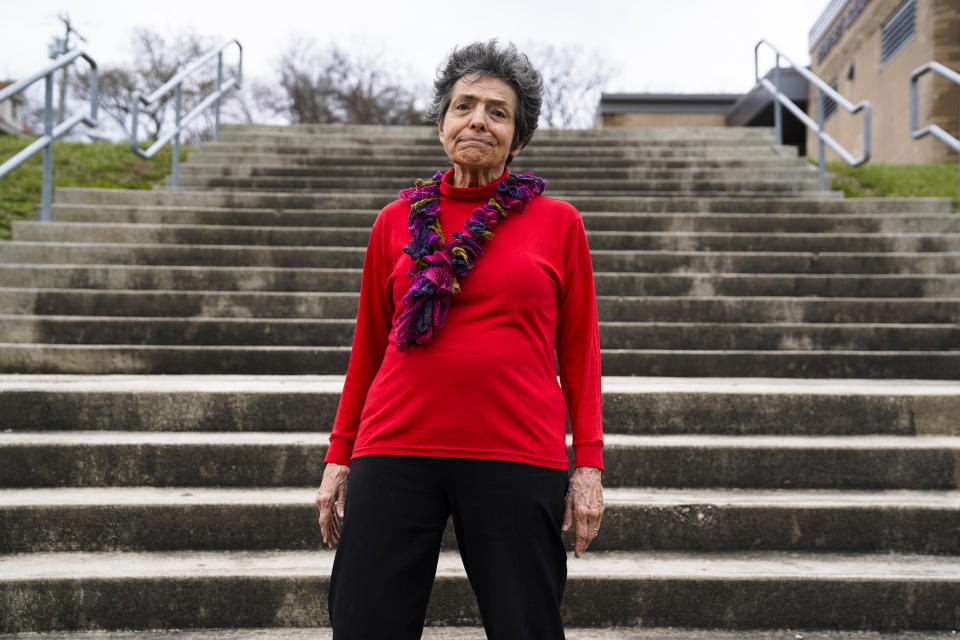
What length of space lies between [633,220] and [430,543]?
15.1ft

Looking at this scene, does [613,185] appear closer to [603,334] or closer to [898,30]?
[603,334]

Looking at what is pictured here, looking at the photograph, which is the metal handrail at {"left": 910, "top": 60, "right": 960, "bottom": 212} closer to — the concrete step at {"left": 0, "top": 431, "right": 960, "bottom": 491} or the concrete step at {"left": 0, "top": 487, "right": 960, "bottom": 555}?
the concrete step at {"left": 0, "top": 431, "right": 960, "bottom": 491}

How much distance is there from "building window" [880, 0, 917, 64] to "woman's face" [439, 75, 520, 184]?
15007mm

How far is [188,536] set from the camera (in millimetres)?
2855

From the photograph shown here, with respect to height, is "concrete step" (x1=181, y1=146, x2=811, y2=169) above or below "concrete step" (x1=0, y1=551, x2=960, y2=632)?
above

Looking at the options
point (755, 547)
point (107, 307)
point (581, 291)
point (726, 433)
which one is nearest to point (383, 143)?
point (107, 307)

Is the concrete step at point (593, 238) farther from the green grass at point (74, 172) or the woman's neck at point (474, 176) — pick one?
the woman's neck at point (474, 176)

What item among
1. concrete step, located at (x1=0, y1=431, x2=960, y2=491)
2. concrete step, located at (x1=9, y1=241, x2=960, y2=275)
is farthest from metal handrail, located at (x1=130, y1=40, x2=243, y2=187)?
concrete step, located at (x1=0, y1=431, x2=960, y2=491)

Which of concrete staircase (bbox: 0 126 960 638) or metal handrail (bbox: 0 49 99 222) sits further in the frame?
metal handrail (bbox: 0 49 99 222)

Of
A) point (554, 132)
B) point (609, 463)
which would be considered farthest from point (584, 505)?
point (554, 132)

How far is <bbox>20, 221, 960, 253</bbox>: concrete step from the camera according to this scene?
212 inches

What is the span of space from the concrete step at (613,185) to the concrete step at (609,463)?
12.6 ft

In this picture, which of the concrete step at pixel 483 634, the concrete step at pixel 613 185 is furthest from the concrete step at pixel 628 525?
the concrete step at pixel 613 185

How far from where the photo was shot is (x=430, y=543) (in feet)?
4.87
